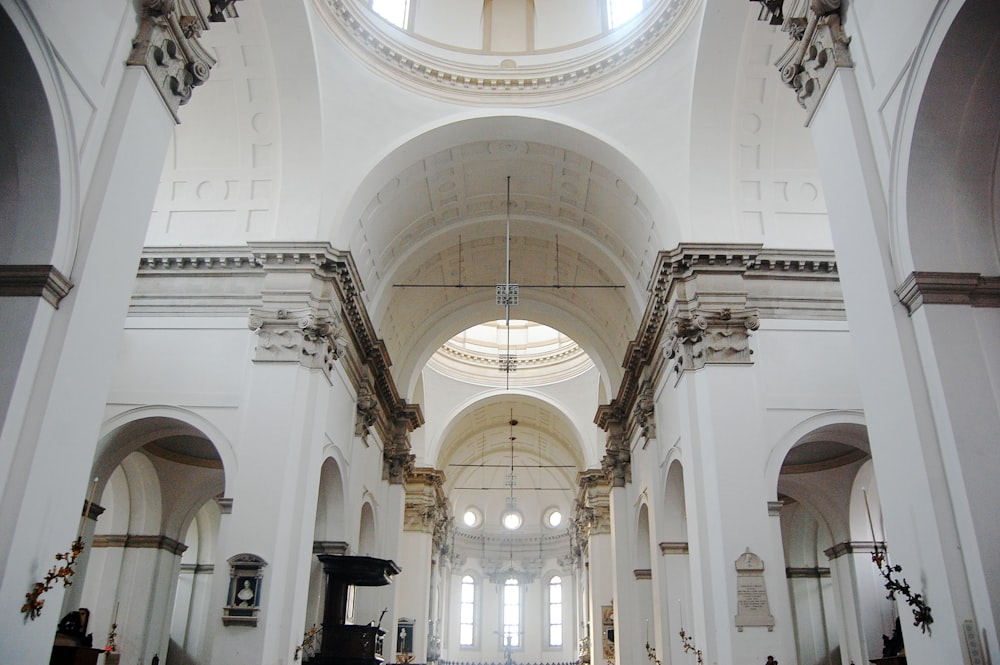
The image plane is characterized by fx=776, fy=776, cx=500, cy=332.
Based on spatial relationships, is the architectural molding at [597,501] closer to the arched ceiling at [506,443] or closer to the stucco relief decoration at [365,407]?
the arched ceiling at [506,443]

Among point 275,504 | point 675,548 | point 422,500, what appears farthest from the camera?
point 422,500

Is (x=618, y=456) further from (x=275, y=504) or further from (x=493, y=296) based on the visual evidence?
(x=275, y=504)

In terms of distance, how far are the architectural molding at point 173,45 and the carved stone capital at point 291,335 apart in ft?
18.0

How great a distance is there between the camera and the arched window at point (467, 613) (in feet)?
131

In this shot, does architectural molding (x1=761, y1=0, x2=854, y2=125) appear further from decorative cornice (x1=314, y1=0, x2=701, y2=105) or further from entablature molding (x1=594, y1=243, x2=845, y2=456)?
decorative cornice (x1=314, y1=0, x2=701, y2=105)

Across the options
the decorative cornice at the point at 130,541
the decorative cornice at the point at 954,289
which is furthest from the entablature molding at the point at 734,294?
the decorative cornice at the point at 130,541

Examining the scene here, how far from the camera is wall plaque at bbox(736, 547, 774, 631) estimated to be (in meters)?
10.6

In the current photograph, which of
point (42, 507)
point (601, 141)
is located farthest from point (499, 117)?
point (42, 507)

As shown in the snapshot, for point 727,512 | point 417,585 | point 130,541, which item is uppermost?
point 417,585

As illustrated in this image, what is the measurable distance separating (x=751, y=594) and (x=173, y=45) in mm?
9608

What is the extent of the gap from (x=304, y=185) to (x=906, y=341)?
10.3 meters

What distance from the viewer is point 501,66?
49.7ft

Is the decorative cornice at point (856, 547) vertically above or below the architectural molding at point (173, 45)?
below

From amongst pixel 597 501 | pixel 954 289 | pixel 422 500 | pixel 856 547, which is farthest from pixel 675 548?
pixel 422 500
